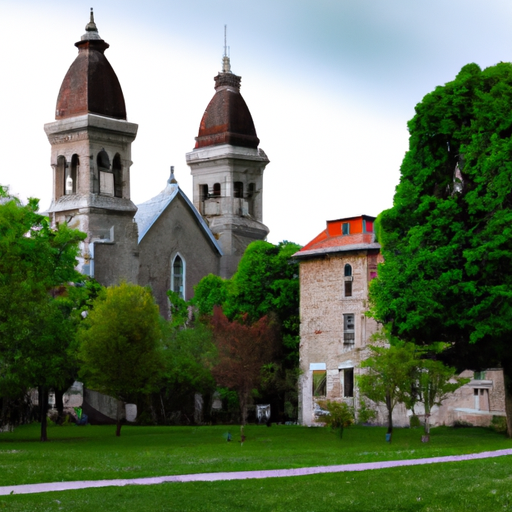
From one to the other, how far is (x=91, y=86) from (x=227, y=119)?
15.8 metres

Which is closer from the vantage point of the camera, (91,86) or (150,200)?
(91,86)

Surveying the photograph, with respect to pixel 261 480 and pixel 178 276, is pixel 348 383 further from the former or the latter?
pixel 261 480

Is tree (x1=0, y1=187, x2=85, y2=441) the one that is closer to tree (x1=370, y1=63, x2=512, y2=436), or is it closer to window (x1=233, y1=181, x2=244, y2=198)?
tree (x1=370, y1=63, x2=512, y2=436)

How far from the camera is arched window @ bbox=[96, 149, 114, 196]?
6066 cm

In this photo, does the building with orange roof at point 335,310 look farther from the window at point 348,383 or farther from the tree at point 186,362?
the tree at point 186,362

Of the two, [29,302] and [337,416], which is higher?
[29,302]

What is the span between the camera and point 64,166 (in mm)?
61656

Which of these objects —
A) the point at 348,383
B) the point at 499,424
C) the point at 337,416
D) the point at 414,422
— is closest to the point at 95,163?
the point at 348,383

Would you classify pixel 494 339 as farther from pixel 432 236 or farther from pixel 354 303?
pixel 354 303

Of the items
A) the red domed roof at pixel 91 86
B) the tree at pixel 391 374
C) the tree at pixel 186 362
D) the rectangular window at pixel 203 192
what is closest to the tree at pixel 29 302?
the tree at pixel 391 374

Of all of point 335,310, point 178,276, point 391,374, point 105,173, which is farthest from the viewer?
point 178,276

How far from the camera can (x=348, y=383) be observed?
172 feet

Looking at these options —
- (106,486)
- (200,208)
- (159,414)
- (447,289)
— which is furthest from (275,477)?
(200,208)

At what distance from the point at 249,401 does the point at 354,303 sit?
8308mm
